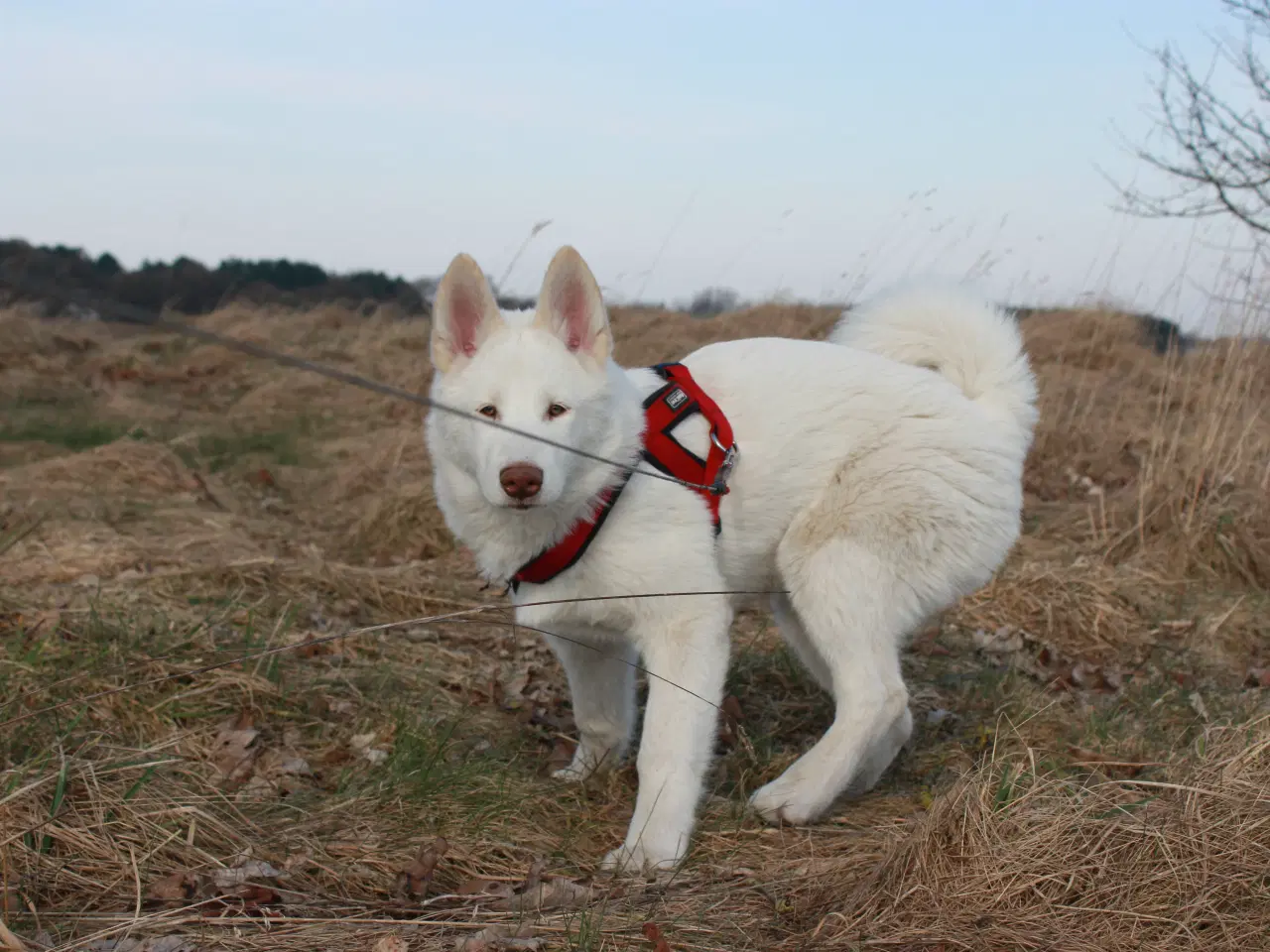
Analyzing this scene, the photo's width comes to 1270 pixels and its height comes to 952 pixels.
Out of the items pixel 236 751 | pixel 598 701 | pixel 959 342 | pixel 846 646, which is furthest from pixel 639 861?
pixel 959 342

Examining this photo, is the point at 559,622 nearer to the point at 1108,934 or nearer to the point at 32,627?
the point at 1108,934

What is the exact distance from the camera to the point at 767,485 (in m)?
3.55

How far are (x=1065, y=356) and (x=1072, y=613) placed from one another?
750 centimetres

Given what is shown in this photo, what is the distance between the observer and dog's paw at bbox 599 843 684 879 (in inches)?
114

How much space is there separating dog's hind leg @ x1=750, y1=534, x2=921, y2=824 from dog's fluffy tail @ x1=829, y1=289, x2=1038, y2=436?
78 centimetres

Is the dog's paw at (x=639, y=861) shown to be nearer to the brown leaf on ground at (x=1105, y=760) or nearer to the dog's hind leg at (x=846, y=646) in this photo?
the dog's hind leg at (x=846, y=646)

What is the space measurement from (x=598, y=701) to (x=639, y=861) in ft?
2.70

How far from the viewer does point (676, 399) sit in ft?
11.5

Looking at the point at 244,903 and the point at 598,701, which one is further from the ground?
the point at 598,701

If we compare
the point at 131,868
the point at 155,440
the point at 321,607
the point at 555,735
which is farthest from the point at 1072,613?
the point at 155,440

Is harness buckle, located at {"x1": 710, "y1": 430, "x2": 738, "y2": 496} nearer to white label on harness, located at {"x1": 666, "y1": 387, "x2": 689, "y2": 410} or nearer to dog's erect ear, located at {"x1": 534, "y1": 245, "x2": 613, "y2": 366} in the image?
white label on harness, located at {"x1": 666, "y1": 387, "x2": 689, "y2": 410}

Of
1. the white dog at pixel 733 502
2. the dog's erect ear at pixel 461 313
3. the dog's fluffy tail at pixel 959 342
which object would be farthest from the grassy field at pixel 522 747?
the dog's fluffy tail at pixel 959 342

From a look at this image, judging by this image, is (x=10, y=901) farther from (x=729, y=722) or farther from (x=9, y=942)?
(x=729, y=722)

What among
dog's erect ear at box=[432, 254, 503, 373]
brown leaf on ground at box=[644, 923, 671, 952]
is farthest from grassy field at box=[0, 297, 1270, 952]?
dog's erect ear at box=[432, 254, 503, 373]
